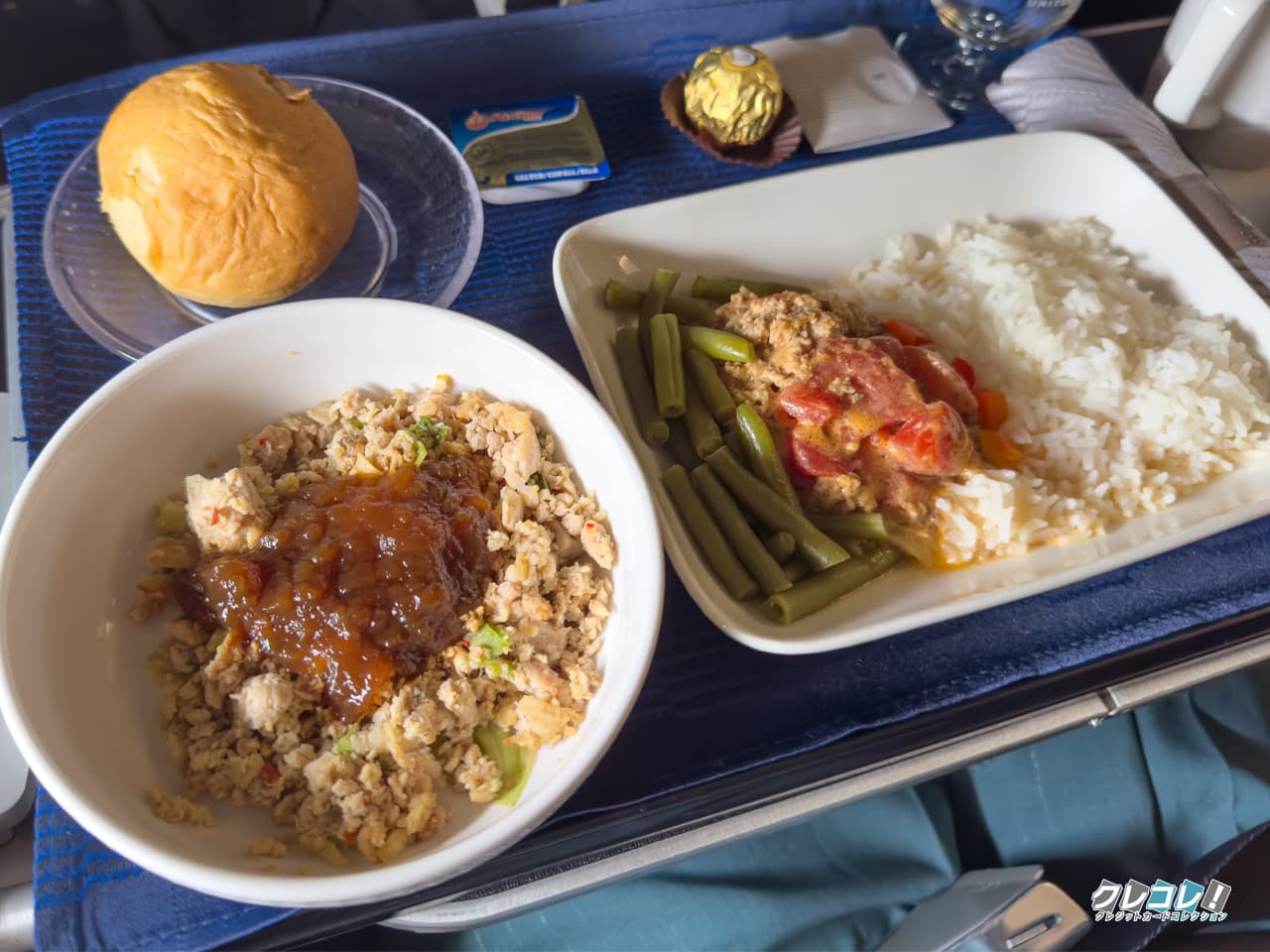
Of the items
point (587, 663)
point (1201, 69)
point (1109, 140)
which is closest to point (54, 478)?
point (587, 663)

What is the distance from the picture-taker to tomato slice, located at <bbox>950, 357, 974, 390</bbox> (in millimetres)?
1482

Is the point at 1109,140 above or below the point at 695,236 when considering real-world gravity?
above

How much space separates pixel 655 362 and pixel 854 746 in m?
0.60

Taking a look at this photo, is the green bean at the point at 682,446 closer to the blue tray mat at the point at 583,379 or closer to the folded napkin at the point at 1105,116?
the blue tray mat at the point at 583,379

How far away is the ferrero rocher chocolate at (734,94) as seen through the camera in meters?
1.62

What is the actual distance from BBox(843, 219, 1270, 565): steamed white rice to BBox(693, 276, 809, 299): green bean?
16cm

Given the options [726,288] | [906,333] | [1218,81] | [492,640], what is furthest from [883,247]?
[492,640]

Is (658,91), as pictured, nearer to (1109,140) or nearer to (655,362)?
(655,362)

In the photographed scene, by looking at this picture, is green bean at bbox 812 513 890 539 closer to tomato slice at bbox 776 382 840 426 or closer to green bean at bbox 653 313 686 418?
tomato slice at bbox 776 382 840 426

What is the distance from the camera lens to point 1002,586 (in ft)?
3.99

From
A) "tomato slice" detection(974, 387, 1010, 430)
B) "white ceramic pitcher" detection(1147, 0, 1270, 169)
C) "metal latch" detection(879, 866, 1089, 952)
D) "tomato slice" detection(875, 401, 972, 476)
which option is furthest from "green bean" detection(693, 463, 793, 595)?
"white ceramic pitcher" detection(1147, 0, 1270, 169)

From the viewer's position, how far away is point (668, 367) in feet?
4.34

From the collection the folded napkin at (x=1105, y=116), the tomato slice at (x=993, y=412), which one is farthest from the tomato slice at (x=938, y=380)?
the folded napkin at (x=1105, y=116)

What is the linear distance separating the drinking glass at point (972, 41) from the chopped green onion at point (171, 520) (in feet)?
5.43
